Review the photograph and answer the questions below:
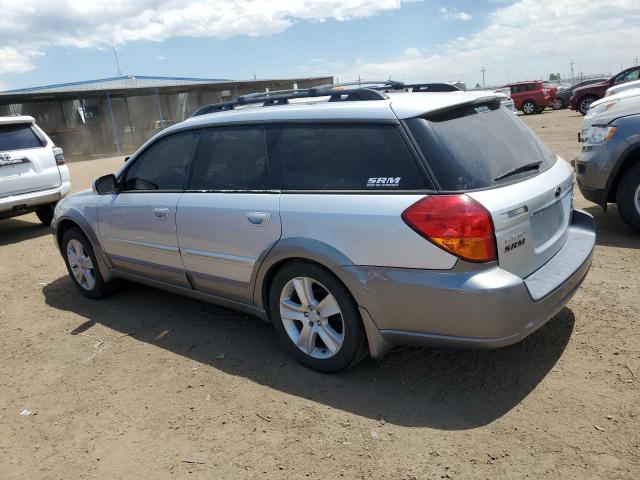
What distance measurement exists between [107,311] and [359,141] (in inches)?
120

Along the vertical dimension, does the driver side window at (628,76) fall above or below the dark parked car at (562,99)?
above

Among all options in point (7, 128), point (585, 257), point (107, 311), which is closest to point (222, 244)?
point (107, 311)

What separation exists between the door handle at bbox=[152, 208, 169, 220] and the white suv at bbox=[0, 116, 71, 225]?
16.2 feet

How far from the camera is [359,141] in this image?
10.4 ft

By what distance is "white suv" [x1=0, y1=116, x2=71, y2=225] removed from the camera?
26.2 ft

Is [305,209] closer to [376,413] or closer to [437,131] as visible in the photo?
[437,131]

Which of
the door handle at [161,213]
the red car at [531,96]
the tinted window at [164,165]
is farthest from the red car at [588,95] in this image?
the door handle at [161,213]

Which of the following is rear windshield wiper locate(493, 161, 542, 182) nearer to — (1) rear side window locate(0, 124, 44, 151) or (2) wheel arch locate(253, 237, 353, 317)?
(2) wheel arch locate(253, 237, 353, 317)

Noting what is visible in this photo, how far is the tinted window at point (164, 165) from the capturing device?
13.6 ft

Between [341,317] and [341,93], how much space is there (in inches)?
55.4

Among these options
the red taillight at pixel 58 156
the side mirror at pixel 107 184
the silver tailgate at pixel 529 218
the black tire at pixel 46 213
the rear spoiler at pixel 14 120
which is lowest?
the black tire at pixel 46 213

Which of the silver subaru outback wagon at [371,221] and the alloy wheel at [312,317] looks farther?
the alloy wheel at [312,317]

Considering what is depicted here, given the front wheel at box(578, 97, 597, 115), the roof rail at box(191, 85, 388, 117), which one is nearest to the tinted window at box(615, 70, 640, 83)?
the front wheel at box(578, 97, 597, 115)

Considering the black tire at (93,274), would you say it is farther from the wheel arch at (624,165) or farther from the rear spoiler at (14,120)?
the wheel arch at (624,165)
